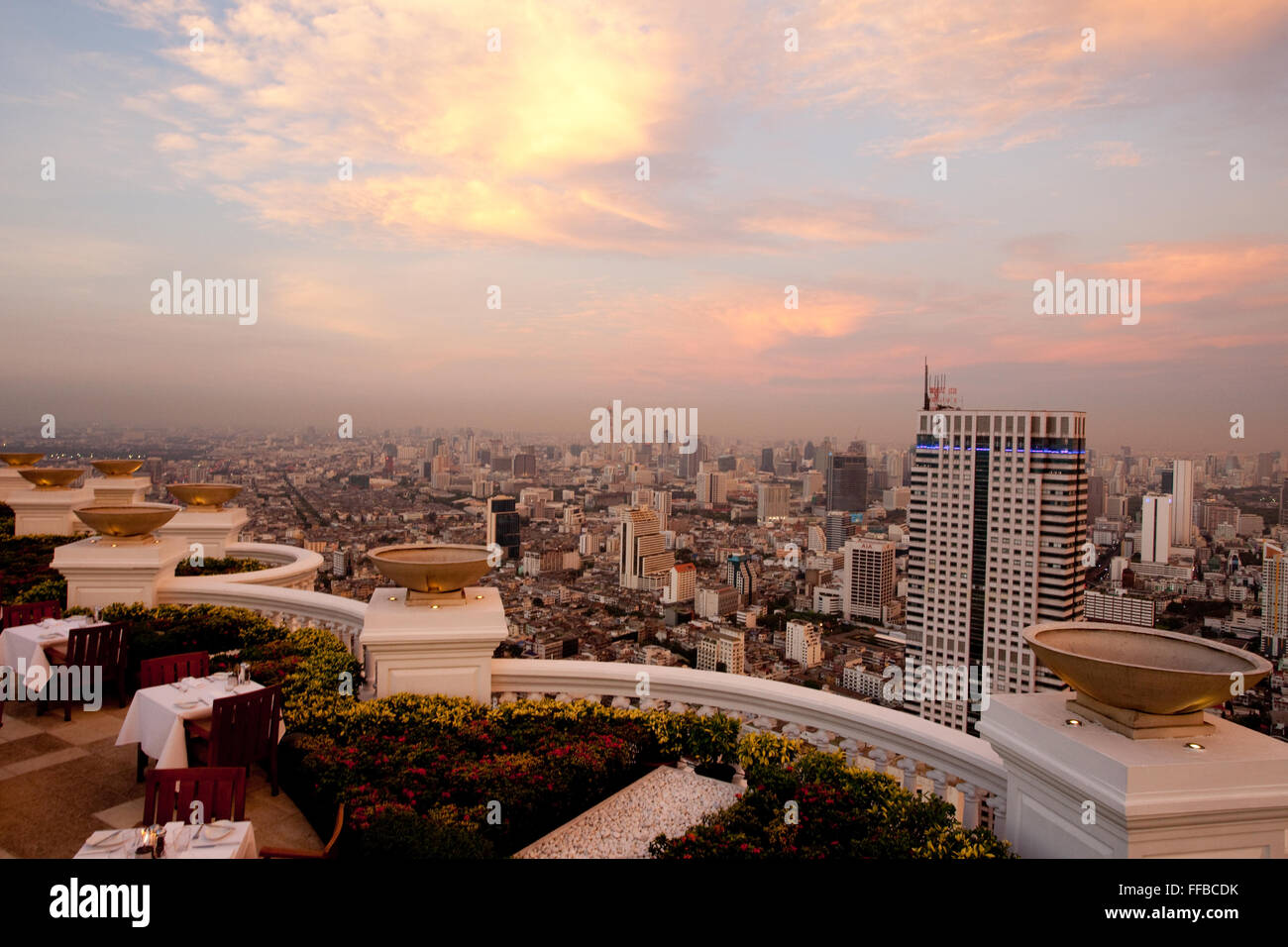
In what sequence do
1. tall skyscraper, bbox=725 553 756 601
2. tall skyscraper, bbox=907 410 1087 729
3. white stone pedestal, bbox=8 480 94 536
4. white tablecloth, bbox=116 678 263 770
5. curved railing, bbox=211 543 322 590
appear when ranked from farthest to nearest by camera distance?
tall skyscraper, bbox=907 410 1087 729, white stone pedestal, bbox=8 480 94 536, tall skyscraper, bbox=725 553 756 601, curved railing, bbox=211 543 322 590, white tablecloth, bbox=116 678 263 770

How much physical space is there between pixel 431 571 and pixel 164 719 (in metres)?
1.83

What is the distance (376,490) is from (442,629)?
1013 cm

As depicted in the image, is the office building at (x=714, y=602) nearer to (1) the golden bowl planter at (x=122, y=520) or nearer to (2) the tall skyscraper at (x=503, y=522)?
(2) the tall skyscraper at (x=503, y=522)

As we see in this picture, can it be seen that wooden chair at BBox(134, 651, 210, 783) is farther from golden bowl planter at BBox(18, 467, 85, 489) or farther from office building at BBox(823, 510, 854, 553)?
office building at BBox(823, 510, 854, 553)

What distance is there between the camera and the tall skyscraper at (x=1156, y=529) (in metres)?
8.35

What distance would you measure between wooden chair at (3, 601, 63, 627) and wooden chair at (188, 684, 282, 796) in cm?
371

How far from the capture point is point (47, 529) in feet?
39.3

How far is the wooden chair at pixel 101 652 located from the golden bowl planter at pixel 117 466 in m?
7.99

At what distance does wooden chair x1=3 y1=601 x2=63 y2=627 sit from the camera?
6.48 metres

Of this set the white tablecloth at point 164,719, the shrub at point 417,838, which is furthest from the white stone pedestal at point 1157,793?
the white tablecloth at point 164,719

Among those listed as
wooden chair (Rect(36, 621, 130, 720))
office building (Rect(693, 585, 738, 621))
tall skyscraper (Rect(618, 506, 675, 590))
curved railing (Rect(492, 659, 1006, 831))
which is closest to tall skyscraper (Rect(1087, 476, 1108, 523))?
office building (Rect(693, 585, 738, 621))

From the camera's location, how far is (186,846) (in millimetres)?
2859

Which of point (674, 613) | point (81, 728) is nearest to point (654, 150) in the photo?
point (674, 613)
